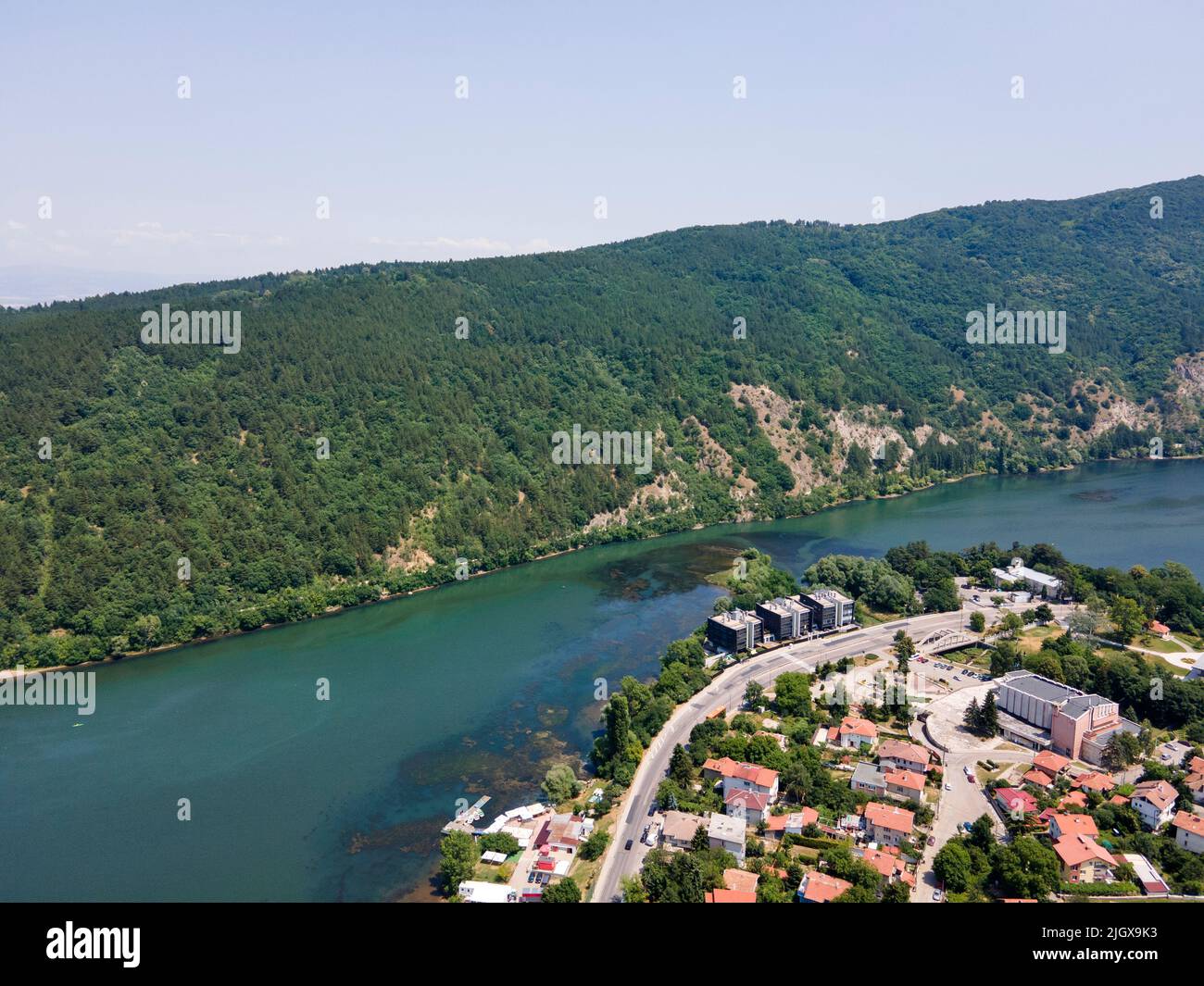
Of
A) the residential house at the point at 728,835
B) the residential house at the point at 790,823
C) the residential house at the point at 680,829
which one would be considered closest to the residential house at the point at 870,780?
the residential house at the point at 790,823

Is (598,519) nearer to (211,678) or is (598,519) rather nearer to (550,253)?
(211,678)

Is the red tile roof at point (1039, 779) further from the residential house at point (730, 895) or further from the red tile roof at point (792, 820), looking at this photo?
the residential house at point (730, 895)

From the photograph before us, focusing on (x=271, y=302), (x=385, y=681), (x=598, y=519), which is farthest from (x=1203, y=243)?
(x=385, y=681)

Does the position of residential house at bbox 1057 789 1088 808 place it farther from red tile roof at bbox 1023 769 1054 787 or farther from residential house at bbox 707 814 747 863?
residential house at bbox 707 814 747 863

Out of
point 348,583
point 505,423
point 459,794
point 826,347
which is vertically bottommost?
point 459,794

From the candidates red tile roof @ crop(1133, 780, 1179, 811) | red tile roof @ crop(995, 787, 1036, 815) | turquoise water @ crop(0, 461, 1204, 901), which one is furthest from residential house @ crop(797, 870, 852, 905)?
turquoise water @ crop(0, 461, 1204, 901)

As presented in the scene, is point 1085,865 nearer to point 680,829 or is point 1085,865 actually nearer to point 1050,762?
point 1050,762
